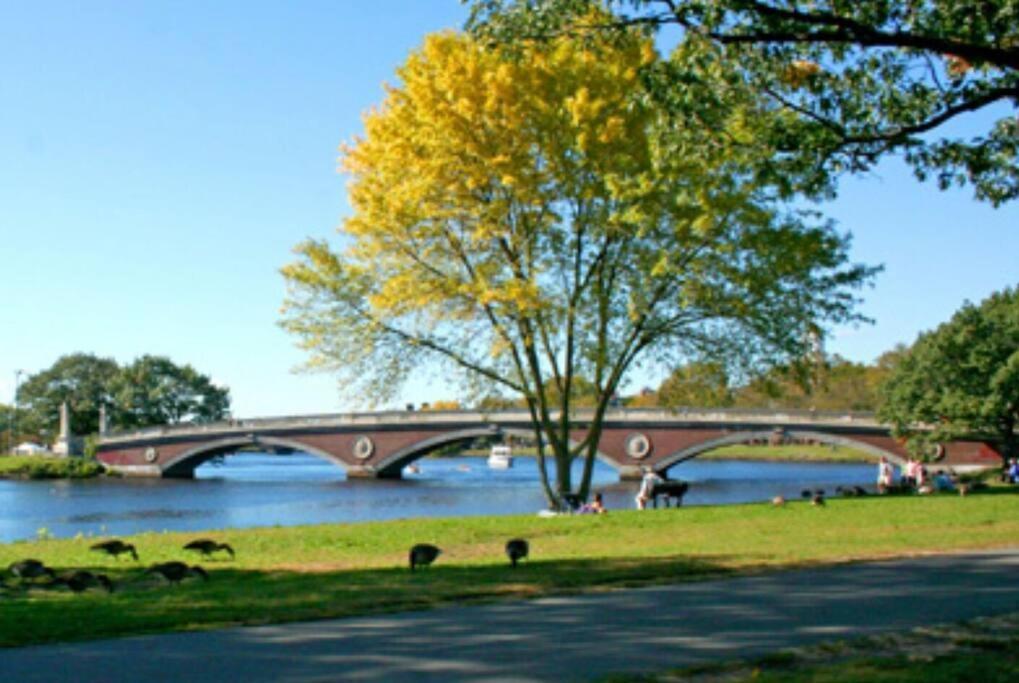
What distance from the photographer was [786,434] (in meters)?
66.2

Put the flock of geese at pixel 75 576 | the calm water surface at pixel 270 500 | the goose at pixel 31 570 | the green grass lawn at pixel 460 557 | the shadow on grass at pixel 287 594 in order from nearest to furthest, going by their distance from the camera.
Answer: the shadow on grass at pixel 287 594 → the green grass lawn at pixel 460 557 → the flock of geese at pixel 75 576 → the goose at pixel 31 570 → the calm water surface at pixel 270 500

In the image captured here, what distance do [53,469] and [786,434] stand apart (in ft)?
201

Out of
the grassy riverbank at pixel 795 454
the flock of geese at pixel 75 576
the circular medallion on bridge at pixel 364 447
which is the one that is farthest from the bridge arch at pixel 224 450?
the flock of geese at pixel 75 576

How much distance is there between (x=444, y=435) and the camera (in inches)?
2963

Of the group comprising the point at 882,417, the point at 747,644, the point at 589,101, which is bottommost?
the point at 747,644

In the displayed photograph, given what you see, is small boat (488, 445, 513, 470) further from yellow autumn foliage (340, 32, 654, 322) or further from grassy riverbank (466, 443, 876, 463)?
yellow autumn foliage (340, 32, 654, 322)

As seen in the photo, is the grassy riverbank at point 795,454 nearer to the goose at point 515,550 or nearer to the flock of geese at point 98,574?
the goose at point 515,550

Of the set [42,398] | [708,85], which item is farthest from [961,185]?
[42,398]

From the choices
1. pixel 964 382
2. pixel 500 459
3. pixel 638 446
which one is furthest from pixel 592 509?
pixel 500 459

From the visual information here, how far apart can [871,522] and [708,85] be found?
44.0 ft

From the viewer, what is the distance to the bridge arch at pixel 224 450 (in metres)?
82.2

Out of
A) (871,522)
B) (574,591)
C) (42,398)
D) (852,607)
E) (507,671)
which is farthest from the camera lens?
(42,398)

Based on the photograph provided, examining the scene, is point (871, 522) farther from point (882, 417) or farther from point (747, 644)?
point (882, 417)

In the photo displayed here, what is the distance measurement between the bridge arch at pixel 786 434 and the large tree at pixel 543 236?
3597 centimetres
